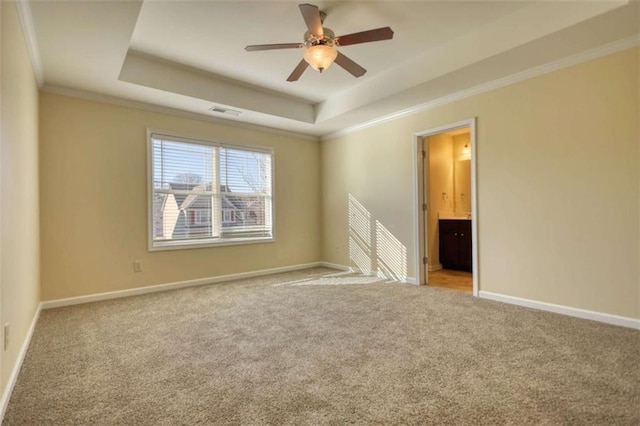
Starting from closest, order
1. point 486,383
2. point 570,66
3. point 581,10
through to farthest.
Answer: point 486,383 < point 581,10 < point 570,66

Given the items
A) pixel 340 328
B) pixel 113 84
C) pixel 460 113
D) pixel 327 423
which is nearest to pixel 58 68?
pixel 113 84

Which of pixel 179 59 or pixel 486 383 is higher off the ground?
pixel 179 59

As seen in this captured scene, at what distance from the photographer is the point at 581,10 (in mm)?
2383

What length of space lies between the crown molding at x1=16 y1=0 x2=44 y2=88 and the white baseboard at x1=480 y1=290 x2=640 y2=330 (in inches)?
189

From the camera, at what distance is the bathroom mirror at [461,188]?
5828 millimetres

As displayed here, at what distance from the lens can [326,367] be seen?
2057mm

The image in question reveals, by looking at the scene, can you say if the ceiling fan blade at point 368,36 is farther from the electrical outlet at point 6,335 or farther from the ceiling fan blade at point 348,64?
the electrical outlet at point 6,335

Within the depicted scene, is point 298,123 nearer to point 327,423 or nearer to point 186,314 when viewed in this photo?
point 186,314

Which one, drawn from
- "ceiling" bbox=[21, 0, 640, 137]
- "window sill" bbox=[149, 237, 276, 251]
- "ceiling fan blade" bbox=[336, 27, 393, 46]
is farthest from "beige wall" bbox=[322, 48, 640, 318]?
"window sill" bbox=[149, 237, 276, 251]

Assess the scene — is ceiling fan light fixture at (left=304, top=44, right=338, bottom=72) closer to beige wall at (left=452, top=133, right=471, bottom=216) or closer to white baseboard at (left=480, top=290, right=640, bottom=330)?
white baseboard at (left=480, top=290, right=640, bottom=330)

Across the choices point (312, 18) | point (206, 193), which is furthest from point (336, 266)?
point (312, 18)

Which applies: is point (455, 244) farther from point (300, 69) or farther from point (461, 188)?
point (300, 69)

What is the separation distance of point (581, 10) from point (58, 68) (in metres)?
4.57

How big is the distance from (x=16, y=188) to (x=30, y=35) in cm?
128
